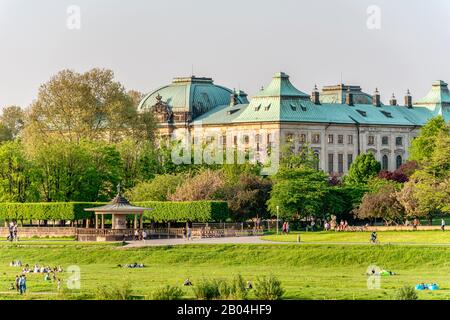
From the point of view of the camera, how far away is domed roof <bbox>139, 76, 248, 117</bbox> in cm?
19188

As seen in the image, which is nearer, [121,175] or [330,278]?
[330,278]

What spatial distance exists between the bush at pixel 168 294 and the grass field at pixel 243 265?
95cm

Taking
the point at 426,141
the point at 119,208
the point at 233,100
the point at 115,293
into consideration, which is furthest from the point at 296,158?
the point at 115,293

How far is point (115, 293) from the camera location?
72.4 metres

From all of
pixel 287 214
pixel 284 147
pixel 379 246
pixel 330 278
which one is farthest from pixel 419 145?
pixel 330 278

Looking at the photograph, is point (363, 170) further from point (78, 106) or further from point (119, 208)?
point (119, 208)

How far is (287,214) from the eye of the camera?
12756cm

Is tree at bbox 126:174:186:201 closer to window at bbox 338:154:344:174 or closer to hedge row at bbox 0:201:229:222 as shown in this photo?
hedge row at bbox 0:201:229:222

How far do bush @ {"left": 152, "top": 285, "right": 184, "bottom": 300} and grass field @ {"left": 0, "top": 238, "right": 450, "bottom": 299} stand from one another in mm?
951

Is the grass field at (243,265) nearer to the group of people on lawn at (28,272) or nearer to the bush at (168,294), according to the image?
the group of people on lawn at (28,272)

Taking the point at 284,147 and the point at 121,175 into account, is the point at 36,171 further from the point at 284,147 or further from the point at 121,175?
the point at 284,147

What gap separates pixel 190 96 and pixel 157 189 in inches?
2360

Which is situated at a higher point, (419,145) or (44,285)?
(419,145)

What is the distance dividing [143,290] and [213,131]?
355 feet
